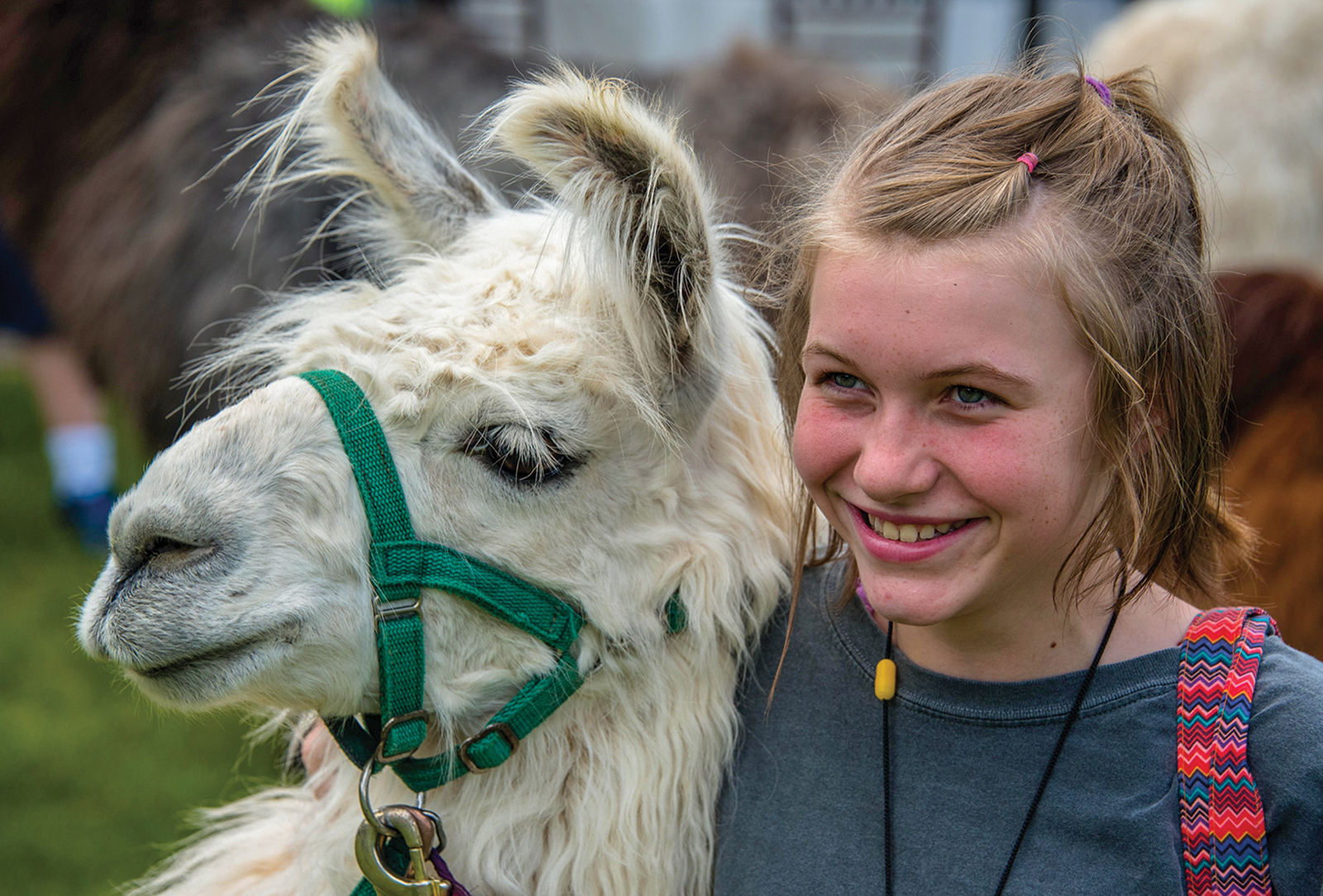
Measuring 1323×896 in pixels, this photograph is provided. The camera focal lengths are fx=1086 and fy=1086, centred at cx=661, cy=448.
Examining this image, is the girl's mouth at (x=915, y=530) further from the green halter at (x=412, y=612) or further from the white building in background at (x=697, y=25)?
the white building in background at (x=697, y=25)

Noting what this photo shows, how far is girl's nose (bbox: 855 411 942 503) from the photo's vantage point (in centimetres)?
110

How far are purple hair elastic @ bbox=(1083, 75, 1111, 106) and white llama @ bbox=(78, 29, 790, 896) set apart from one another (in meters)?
0.45

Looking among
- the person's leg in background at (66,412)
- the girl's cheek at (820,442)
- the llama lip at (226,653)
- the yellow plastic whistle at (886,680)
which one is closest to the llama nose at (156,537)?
the llama lip at (226,653)

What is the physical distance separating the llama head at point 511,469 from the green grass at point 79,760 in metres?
1.32

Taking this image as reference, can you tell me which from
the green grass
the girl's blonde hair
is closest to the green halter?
the girl's blonde hair

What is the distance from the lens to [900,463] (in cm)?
111

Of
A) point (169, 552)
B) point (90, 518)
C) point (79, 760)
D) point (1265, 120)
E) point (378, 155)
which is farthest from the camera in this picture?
point (90, 518)

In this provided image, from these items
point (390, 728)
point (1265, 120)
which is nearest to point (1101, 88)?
point (390, 728)

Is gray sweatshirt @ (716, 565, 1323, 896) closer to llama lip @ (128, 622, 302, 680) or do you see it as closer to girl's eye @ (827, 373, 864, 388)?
girl's eye @ (827, 373, 864, 388)

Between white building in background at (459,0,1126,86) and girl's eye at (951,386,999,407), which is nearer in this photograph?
girl's eye at (951,386,999,407)

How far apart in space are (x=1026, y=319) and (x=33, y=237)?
14.0ft

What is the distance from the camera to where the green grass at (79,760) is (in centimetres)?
308

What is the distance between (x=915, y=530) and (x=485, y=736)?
0.60m

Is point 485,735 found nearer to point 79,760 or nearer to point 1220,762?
point 1220,762
